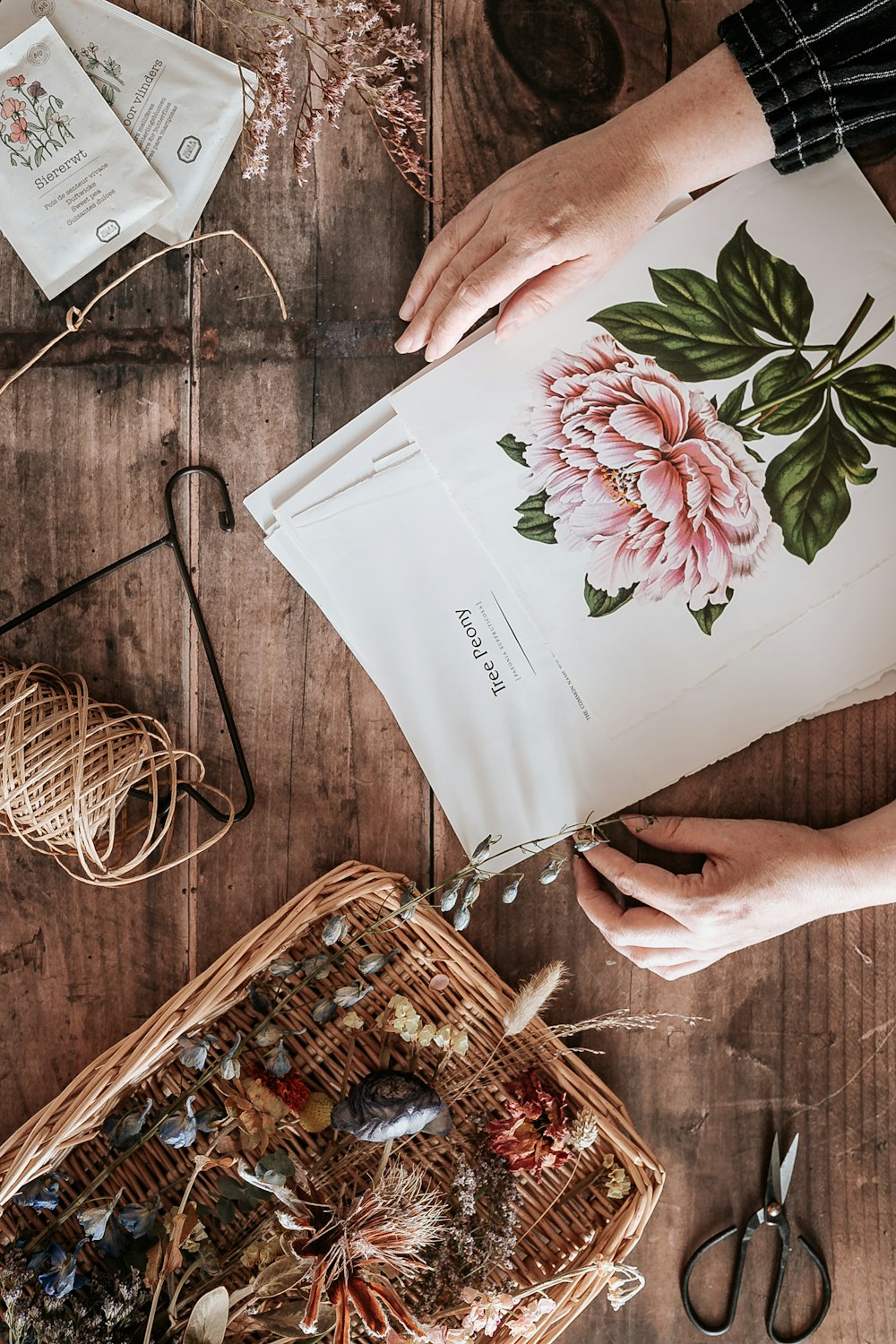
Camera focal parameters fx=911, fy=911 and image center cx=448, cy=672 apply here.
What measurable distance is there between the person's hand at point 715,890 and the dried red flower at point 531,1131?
0.46ft

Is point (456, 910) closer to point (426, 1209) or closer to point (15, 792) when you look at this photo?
point (426, 1209)

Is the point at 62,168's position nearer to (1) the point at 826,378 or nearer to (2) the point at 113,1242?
(1) the point at 826,378

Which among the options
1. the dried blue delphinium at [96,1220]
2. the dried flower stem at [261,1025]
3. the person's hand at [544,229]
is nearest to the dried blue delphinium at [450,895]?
the dried flower stem at [261,1025]

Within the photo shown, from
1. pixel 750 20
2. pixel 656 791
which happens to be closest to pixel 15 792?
pixel 656 791

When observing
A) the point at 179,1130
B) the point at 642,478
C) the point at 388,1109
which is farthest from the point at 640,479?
the point at 179,1130

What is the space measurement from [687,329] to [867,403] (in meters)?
0.16

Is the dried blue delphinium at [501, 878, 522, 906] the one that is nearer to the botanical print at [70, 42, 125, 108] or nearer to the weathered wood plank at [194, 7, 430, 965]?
the weathered wood plank at [194, 7, 430, 965]

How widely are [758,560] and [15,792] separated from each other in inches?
24.7

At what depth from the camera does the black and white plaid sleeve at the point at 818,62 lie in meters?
0.68

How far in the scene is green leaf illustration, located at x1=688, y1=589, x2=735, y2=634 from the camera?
0.77 metres

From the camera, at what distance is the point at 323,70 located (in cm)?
78

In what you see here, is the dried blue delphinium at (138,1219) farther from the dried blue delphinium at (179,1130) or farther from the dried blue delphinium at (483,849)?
the dried blue delphinium at (483,849)

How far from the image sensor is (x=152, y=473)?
31.7 inches

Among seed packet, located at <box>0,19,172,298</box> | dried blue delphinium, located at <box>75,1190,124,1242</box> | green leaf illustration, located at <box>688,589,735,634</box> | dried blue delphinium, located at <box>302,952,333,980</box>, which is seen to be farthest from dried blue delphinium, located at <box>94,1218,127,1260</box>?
seed packet, located at <box>0,19,172,298</box>
